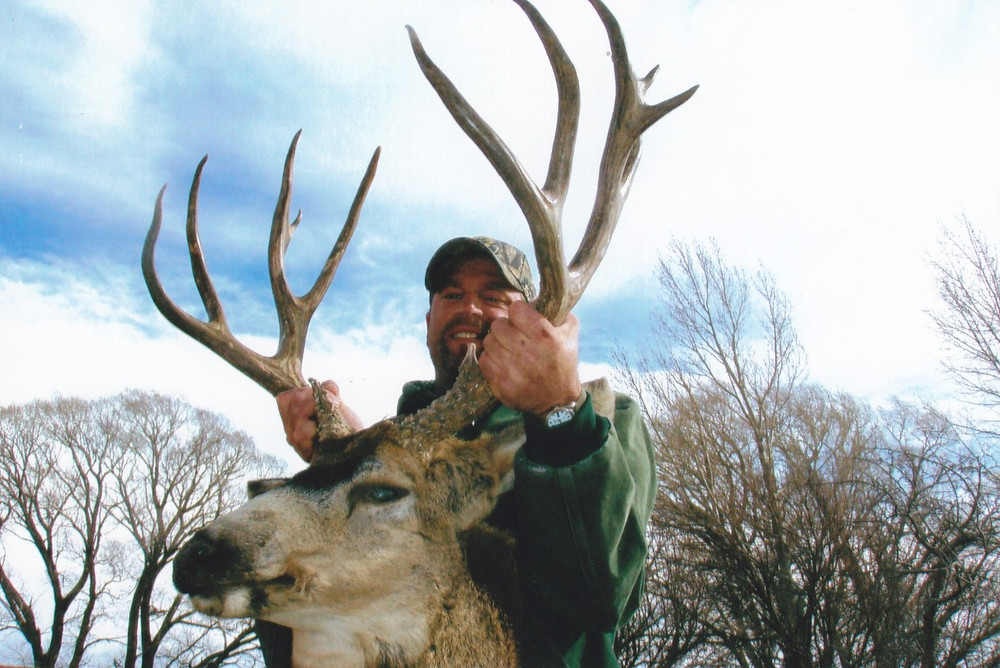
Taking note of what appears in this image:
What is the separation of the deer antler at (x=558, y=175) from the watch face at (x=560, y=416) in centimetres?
38

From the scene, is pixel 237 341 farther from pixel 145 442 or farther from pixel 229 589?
pixel 145 442

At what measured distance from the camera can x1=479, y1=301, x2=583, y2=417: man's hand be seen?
2.20 m

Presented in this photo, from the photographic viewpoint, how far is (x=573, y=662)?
2.37 metres

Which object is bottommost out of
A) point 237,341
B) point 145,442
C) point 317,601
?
point 317,601

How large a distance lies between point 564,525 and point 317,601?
32.3 inches

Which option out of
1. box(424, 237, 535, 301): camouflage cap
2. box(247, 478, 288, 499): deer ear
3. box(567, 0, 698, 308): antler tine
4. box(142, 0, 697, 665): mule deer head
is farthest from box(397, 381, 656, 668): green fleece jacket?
box(424, 237, 535, 301): camouflage cap

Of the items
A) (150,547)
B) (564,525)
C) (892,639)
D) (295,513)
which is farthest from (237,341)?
(150,547)

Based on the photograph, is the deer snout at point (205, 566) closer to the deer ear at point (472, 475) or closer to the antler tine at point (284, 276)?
the deer ear at point (472, 475)

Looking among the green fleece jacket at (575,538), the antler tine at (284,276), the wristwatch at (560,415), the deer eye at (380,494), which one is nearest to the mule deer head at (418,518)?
the deer eye at (380,494)

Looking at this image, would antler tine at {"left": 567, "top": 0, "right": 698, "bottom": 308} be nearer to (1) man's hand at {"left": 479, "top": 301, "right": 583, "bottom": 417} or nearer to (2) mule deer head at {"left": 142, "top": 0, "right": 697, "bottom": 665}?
(2) mule deer head at {"left": 142, "top": 0, "right": 697, "bottom": 665}

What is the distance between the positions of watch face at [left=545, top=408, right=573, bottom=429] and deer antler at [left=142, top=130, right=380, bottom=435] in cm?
112

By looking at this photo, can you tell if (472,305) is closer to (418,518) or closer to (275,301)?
(275,301)

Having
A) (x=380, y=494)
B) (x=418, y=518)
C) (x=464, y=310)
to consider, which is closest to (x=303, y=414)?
(x=380, y=494)

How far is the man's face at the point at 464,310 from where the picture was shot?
3621 millimetres
